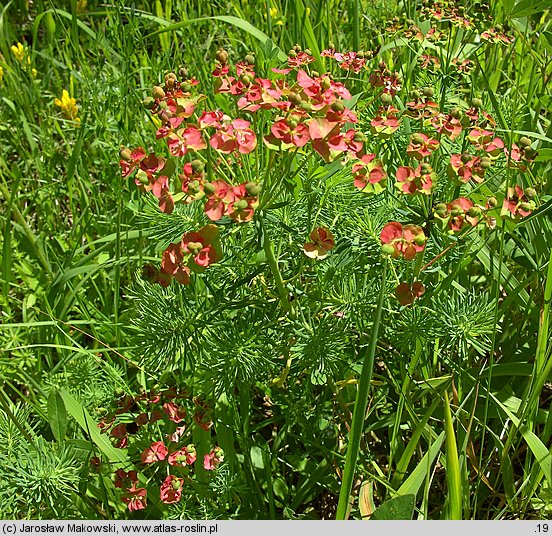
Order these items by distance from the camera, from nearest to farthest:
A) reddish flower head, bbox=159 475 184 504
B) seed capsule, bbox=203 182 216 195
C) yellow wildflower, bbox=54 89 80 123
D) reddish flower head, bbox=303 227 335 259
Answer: seed capsule, bbox=203 182 216 195 < reddish flower head, bbox=303 227 335 259 < reddish flower head, bbox=159 475 184 504 < yellow wildflower, bbox=54 89 80 123

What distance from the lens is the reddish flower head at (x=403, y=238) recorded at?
1.16m

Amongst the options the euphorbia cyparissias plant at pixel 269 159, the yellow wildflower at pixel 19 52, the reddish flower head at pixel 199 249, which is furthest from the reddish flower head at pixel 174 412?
the yellow wildflower at pixel 19 52

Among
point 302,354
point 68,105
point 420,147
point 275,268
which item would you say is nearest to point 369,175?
point 420,147

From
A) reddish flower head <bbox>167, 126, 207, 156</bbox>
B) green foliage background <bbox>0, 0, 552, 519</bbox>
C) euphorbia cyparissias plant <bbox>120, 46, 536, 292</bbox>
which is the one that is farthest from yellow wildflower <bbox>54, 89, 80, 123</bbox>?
reddish flower head <bbox>167, 126, 207, 156</bbox>

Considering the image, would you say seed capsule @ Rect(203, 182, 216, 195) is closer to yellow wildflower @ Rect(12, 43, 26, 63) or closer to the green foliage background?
the green foliage background

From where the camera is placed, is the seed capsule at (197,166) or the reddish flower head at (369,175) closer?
the seed capsule at (197,166)

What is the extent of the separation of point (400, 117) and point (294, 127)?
0.43 metres

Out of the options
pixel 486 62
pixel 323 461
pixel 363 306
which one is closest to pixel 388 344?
pixel 363 306

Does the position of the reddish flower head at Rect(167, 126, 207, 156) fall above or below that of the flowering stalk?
above

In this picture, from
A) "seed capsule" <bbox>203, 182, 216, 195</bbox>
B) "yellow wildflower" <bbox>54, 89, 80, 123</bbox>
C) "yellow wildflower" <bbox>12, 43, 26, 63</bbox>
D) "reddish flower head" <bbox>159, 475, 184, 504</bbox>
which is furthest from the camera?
"yellow wildflower" <bbox>12, 43, 26, 63</bbox>

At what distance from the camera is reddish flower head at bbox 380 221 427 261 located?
1156 millimetres

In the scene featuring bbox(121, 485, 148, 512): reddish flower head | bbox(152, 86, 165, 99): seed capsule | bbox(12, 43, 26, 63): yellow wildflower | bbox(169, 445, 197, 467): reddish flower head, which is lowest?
bbox(121, 485, 148, 512): reddish flower head

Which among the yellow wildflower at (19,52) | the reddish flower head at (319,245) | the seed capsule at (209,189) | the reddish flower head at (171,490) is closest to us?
the seed capsule at (209,189)

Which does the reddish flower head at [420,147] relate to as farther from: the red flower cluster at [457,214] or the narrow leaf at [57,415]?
the narrow leaf at [57,415]
